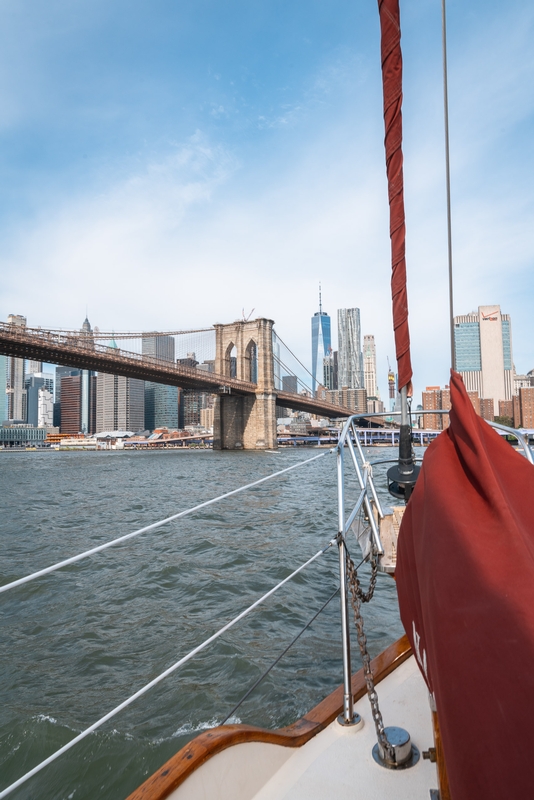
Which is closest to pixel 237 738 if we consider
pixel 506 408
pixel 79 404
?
pixel 506 408

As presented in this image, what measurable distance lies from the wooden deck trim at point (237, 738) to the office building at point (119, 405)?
120m

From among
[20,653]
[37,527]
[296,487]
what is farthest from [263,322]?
[20,653]

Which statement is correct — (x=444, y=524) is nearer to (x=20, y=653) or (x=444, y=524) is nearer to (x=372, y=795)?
(x=372, y=795)

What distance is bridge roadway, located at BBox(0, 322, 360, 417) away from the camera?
29.0m

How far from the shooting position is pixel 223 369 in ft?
173

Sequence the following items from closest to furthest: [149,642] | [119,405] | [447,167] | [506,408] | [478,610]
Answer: [478,610] < [447,167] < [149,642] < [506,408] < [119,405]

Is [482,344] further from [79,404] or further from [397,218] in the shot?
[79,404]

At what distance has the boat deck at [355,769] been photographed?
1.43m

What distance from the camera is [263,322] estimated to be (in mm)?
52594

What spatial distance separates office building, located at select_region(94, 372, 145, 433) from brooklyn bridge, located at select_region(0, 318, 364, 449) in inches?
2485

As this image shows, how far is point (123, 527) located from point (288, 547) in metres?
3.81

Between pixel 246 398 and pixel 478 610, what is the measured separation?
47850 millimetres

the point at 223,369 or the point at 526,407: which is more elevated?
the point at 223,369

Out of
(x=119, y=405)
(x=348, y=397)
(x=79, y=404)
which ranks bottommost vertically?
(x=119, y=405)
